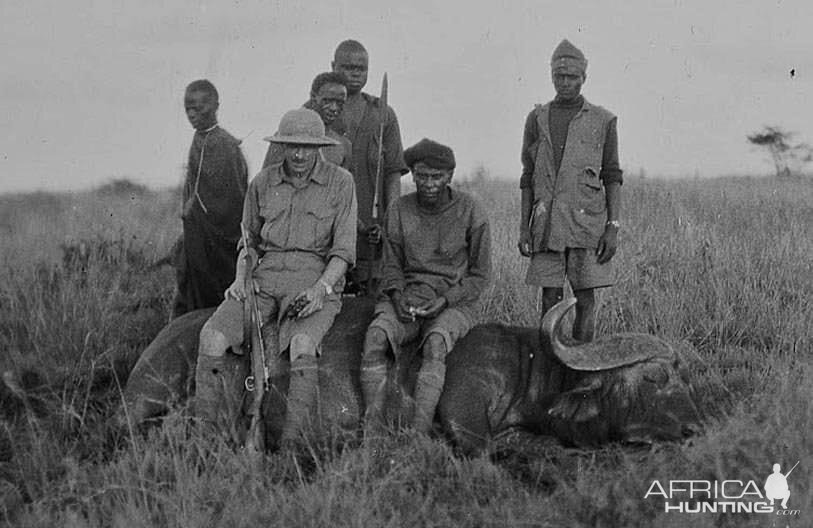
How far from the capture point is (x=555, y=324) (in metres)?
5.52

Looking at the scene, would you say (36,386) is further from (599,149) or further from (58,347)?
(599,149)

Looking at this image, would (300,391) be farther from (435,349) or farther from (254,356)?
(435,349)

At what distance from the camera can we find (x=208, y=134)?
286 inches

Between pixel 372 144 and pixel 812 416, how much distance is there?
138 inches

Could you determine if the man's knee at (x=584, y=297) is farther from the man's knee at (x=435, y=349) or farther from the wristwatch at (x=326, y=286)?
the wristwatch at (x=326, y=286)

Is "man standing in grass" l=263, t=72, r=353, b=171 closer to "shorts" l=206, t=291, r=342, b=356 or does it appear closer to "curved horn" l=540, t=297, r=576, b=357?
"shorts" l=206, t=291, r=342, b=356

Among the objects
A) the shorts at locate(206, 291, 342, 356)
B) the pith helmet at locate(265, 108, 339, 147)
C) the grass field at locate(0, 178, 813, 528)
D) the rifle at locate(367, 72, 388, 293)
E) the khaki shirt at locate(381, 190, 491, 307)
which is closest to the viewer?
A: the grass field at locate(0, 178, 813, 528)

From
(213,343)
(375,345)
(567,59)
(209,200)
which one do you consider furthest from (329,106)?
(213,343)

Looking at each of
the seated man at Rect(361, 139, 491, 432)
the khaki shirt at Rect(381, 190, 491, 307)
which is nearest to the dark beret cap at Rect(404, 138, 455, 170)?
the seated man at Rect(361, 139, 491, 432)

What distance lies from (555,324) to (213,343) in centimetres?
183

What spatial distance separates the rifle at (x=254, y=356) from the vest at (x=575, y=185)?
73.2 inches

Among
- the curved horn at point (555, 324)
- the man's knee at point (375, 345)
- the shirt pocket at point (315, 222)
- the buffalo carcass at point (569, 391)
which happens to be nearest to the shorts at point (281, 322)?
the man's knee at point (375, 345)

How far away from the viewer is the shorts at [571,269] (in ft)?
20.9

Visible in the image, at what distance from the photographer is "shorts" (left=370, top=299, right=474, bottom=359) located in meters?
5.57
